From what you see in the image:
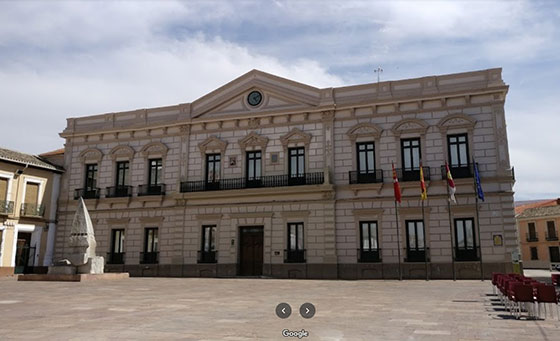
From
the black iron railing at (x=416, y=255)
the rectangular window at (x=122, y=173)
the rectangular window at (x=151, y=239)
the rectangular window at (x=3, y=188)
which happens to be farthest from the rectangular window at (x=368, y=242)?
the rectangular window at (x=3, y=188)

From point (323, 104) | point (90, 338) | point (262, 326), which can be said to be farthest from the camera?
point (323, 104)

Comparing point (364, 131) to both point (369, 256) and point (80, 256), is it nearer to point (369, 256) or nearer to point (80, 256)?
point (369, 256)

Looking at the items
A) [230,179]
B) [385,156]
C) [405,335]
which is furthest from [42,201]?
[405,335]

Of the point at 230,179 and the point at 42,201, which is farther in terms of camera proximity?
the point at 42,201

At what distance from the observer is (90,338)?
6852 millimetres

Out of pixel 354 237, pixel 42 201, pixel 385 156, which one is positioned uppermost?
pixel 385 156

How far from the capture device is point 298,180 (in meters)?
27.2

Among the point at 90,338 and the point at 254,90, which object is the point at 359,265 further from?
the point at 90,338

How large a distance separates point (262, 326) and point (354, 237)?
1823cm

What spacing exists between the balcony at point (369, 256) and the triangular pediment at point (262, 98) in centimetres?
881

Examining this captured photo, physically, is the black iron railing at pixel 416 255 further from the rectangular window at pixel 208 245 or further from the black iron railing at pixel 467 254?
the rectangular window at pixel 208 245

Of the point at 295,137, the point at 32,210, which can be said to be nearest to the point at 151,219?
the point at 32,210

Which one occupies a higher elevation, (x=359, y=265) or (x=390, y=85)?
(x=390, y=85)

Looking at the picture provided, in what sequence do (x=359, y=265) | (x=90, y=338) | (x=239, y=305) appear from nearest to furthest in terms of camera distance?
(x=90, y=338), (x=239, y=305), (x=359, y=265)
